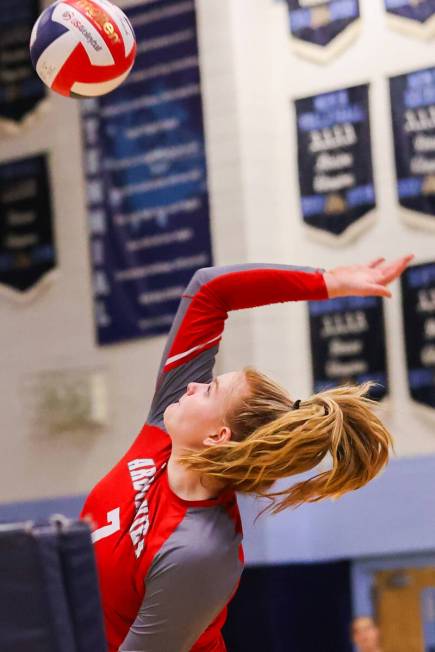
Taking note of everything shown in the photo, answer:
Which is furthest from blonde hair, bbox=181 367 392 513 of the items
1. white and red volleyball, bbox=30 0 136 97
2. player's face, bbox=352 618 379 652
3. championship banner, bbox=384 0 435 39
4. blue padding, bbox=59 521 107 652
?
championship banner, bbox=384 0 435 39

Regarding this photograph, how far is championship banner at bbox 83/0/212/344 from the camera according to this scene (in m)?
7.32

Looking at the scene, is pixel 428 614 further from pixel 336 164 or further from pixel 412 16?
pixel 412 16

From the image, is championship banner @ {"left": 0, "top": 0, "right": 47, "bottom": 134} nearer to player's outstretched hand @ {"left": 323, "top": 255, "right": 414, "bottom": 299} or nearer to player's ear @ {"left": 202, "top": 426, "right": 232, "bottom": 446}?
player's outstretched hand @ {"left": 323, "top": 255, "right": 414, "bottom": 299}

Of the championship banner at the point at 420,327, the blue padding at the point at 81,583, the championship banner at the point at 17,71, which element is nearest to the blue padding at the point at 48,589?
the blue padding at the point at 81,583

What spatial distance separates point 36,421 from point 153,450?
5.04m

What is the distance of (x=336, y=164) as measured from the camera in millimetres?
7012

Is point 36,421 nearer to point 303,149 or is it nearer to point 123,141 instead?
point 123,141

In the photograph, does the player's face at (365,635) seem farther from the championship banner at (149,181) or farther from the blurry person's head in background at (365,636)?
the championship banner at (149,181)

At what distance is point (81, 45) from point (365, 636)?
12.5 ft

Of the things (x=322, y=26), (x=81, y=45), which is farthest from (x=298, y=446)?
(x=322, y=26)

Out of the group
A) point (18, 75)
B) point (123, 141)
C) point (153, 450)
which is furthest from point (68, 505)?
point (153, 450)

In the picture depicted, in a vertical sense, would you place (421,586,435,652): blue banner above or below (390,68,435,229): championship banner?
below

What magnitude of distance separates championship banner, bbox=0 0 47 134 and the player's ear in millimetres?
5857

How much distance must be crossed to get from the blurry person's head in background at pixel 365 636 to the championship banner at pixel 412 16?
12.0 feet
